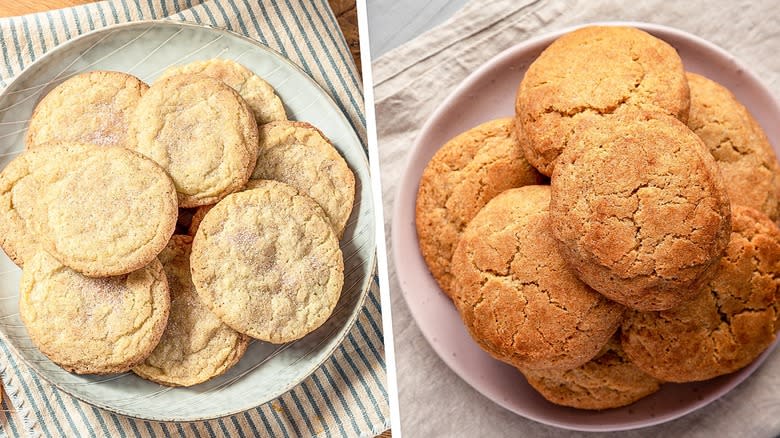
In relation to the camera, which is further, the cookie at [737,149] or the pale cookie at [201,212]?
the pale cookie at [201,212]

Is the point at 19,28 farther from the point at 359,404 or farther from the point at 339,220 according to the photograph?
the point at 359,404

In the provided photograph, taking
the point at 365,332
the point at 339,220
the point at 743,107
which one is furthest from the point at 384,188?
the point at 743,107

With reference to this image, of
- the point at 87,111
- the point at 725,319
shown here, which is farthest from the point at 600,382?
the point at 87,111

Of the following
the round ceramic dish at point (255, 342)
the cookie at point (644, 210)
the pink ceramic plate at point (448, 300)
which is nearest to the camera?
the cookie at point (644, 210)

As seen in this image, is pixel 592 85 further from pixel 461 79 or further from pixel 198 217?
pixel 198 217

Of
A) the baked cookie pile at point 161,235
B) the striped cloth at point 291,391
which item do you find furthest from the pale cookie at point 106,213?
the striped cloth at point 291,391

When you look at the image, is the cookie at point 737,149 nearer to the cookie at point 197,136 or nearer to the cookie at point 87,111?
the cookie at point 197,136
